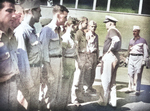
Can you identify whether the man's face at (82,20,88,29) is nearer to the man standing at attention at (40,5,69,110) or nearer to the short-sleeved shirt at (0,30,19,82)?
the man standing at attention at (40,5,69,110)

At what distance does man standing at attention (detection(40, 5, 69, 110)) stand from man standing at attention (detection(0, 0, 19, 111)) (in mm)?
647

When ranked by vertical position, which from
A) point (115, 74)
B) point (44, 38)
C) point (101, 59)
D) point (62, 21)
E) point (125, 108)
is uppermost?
point (62, 21)

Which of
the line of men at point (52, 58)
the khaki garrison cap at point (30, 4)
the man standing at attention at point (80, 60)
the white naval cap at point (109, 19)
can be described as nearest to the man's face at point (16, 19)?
the line of men at point (52, 58)

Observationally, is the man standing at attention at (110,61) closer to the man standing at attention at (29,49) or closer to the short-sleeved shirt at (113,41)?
the short-sleeved shirt at (113,41)

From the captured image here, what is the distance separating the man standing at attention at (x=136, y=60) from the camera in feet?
17.9

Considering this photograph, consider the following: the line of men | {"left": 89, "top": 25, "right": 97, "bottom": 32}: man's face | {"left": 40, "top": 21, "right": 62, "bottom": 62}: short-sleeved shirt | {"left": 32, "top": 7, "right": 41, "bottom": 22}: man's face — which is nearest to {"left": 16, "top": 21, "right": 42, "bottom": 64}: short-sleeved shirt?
the line of men

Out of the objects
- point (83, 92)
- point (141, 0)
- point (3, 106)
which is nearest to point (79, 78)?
point (83, 92)

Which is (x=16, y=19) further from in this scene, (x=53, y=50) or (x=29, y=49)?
(x=53, y=50)

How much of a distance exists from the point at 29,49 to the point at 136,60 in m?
2.43

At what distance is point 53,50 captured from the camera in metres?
5.27

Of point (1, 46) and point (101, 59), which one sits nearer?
point (1, 46)

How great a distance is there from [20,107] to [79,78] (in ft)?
4.78

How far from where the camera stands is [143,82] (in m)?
5.55

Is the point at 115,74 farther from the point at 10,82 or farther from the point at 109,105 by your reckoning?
the point at 10,82
